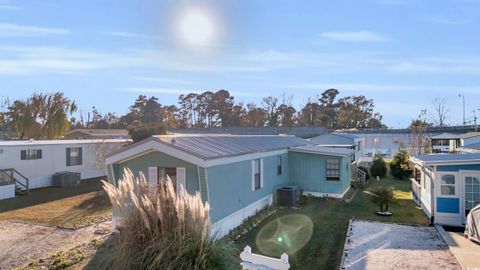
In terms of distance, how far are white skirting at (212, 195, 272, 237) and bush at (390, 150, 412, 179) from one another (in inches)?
478

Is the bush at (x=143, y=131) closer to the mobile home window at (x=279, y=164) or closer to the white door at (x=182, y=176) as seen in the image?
the mobile home window at (x=279, y=164)

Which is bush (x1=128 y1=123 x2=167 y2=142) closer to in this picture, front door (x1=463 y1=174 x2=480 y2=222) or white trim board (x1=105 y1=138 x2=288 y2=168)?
white trim board (x1=105 y1=138 x2=288 y2=168)

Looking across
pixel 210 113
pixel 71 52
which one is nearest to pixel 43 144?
pixel 71 52

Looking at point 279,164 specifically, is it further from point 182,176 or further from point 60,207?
point 60,207

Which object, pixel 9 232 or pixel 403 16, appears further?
pixel 403 16

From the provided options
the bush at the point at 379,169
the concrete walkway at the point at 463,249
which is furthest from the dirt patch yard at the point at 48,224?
the bush at the point at 379,169

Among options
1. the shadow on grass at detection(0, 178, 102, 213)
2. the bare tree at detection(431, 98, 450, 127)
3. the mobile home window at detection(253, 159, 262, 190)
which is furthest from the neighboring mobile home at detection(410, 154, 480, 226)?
the bare tree at detection(431, 98, 450, 127)

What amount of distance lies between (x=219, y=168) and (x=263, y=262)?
598cm

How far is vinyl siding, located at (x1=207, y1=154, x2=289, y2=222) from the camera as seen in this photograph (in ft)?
33.9

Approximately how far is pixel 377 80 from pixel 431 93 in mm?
22241

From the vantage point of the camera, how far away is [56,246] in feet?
32.1

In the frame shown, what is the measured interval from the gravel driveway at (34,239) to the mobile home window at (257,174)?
500 centimetres

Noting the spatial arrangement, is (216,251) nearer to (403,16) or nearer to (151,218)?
(151,218)

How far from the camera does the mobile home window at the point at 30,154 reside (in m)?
18.8
